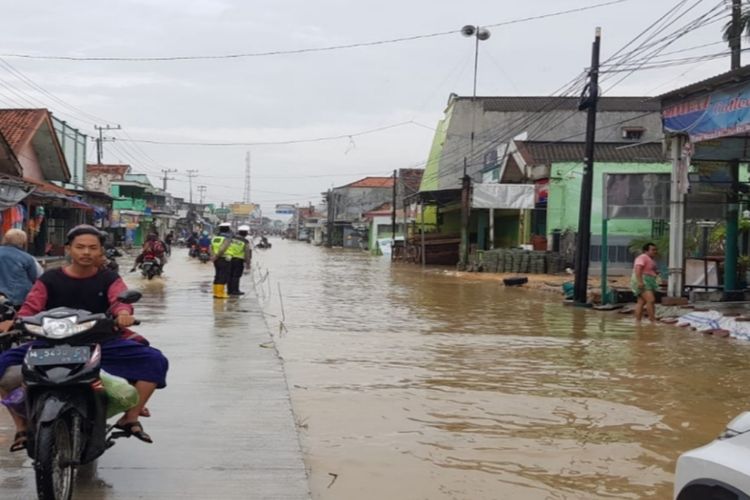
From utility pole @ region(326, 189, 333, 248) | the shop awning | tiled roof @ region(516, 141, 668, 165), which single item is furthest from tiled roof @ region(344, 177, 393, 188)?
the shop awning

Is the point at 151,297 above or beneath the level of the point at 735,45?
beneath

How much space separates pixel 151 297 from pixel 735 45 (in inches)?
709

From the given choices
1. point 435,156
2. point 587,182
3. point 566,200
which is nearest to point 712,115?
point 587,182

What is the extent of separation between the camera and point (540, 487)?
512cm

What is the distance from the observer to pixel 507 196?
3139cm

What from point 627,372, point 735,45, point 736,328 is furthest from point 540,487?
point 735,45

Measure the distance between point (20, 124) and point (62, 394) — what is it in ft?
84.1

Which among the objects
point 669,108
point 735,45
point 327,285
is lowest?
point 327,285

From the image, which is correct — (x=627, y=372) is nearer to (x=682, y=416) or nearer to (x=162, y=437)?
(x=682, y=416)

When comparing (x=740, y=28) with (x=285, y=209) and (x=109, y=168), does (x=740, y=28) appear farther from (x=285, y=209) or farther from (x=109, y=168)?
(x=285, y=209)

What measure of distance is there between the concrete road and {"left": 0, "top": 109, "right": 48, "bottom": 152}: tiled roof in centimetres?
1874

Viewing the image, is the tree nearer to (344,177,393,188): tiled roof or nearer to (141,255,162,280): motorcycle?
(141,255,162,280): motorcycle

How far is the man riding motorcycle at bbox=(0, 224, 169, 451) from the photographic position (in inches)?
184

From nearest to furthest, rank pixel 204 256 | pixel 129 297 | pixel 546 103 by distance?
pixel 129 297, pixel 204 256, pixel 546 103
